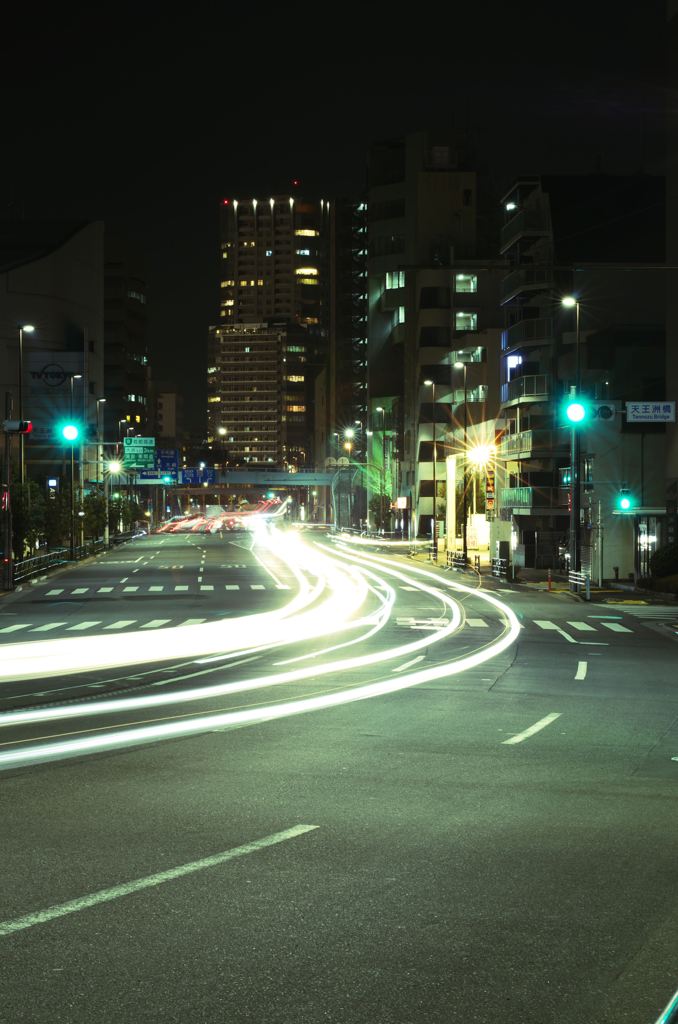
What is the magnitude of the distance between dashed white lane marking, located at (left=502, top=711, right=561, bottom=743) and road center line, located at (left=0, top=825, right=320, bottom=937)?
16.9 ft

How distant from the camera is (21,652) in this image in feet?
78.8

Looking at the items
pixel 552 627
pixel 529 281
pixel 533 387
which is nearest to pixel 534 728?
pixel 552 627

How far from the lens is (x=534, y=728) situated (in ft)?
48.5

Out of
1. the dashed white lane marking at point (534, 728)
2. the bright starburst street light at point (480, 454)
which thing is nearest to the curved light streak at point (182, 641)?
the dashed white lane marking at point (534, 728)

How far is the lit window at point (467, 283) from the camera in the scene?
12169 cm

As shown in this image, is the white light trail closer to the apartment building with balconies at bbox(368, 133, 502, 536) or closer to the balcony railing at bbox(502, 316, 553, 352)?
the balcony railing at bbox(502, 316, 553, 352)

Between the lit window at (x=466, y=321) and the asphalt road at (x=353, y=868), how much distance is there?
107295 millimetres

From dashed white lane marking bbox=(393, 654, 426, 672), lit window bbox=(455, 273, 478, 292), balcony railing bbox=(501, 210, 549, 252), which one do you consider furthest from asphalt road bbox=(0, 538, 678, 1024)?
lit window bbox=(455, 273, 478, 292)

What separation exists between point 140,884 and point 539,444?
2495 inches

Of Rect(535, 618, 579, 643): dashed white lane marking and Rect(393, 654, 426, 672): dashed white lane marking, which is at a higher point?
Rect(393, 654, 426, 672): dashed white lane marking

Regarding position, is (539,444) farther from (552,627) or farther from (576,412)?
(552,627)

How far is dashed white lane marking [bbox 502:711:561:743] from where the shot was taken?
13.9 m

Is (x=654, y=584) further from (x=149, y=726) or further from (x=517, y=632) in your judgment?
(x=149, y=726)

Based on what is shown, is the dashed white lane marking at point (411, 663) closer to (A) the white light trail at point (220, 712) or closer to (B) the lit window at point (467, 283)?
(A) the white light trail at point (220, 712)
